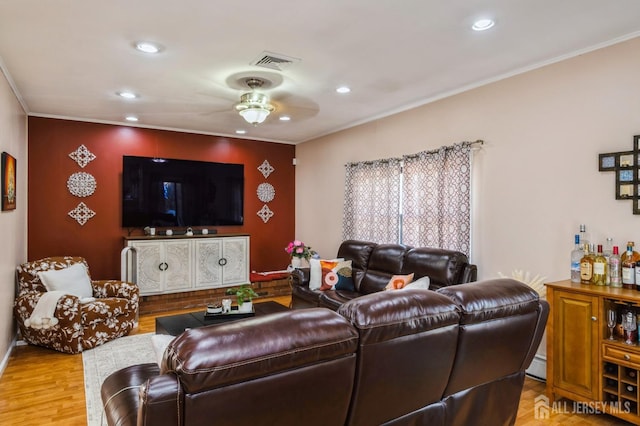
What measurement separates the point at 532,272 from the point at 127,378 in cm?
323

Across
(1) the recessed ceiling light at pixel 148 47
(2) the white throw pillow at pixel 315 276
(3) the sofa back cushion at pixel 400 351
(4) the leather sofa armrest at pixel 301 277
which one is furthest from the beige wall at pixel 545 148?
(1) the recessed ceiling light at pixel 148 47

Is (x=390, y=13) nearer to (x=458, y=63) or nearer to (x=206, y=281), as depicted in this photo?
(x=458, y=63)

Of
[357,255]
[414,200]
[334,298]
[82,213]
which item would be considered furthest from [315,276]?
[82,213]

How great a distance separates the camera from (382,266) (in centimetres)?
445

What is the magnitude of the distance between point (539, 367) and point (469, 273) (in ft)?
3.14

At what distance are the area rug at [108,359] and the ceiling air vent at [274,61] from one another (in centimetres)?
293

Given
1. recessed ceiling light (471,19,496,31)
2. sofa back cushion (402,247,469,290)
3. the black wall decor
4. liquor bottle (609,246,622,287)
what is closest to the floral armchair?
sofa back cushion (402,247,469,290)

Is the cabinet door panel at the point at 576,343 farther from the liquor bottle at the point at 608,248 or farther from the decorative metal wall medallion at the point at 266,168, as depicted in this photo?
the decorative metal wall medallion at the point at 266,168

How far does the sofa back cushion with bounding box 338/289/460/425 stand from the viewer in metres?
1.43

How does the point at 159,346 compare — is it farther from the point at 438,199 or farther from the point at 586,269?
the point at 438,199

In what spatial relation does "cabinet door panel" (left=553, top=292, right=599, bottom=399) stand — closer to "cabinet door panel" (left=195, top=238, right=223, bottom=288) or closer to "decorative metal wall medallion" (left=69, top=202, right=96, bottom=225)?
"cabinet door panel" (left=195, top=238, right=223, bottom=288)

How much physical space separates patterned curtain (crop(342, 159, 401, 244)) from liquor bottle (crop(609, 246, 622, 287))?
2338 mm

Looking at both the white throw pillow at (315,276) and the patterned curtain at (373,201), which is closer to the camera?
the white throw pillow at (315,276)

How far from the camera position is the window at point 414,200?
3977mm
